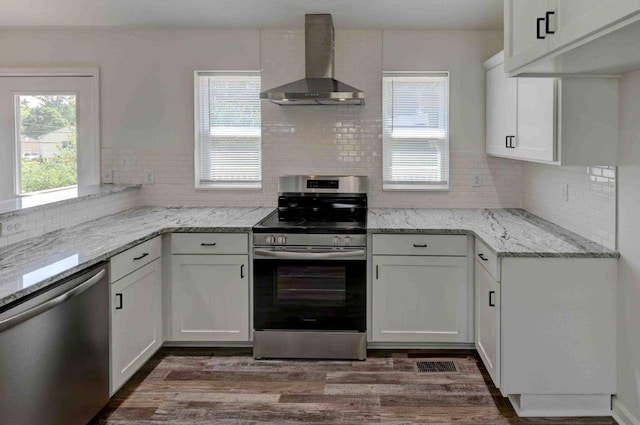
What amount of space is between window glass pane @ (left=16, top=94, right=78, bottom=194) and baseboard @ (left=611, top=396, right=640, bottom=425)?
403cm

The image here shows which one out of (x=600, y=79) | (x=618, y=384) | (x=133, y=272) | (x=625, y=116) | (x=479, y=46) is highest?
(x=479, y=46)

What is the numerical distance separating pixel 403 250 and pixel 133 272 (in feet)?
5.37

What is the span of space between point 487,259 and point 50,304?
222 centimetres

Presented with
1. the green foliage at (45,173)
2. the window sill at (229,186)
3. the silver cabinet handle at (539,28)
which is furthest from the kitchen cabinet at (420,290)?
the green foliage at (45,173)

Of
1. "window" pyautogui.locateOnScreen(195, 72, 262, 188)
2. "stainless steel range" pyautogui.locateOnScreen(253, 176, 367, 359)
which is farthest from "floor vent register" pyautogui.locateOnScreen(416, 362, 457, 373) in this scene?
"window" pyautogui.locateOnScreen(195, 72, 262, 188)

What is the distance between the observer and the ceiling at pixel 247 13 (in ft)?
12.6

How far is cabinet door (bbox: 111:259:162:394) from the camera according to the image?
3109 mm

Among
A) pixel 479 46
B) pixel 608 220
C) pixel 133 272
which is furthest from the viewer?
pixel 479 46

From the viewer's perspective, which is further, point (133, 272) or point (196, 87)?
point (196, 87)

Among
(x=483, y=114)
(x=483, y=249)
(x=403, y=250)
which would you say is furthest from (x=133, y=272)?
(x=483, y=114)

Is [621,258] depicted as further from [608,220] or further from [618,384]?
[618,384]

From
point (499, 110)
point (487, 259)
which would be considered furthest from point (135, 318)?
point (499, 110)

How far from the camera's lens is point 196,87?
4.73 m

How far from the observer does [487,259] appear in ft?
11.1
